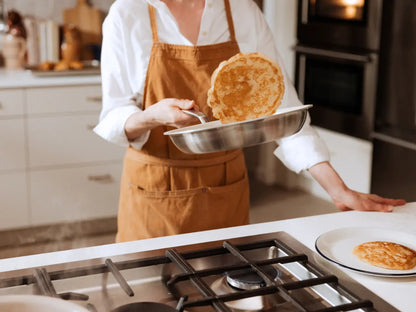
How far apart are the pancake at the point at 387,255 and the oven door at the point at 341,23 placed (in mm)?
1909

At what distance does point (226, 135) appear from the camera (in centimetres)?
102

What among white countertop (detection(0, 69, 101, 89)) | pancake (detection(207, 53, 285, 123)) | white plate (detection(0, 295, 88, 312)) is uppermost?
pancake (detection(207, 53, 285, 123))

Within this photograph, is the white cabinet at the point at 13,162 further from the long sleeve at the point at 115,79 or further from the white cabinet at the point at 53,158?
the long sleeve at the point at 115,79

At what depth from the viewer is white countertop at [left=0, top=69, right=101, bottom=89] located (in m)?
2.94

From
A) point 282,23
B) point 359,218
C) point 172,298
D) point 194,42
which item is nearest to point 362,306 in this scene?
point 172,298

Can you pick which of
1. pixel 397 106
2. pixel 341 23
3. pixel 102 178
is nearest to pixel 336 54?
pixel 341 23

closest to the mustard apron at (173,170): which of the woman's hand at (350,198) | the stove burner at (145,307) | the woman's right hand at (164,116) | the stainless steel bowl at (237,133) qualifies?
the woman's right hand at (164,116)

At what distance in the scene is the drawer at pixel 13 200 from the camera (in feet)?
9.83

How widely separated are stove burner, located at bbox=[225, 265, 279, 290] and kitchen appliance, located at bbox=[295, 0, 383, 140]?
2.02 m

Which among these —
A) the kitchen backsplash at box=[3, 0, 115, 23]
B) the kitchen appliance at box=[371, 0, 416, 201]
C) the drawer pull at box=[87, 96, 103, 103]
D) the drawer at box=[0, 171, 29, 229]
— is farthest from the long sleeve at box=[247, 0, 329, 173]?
the kitchen backsplash at box=[3, 0, 115, 23]

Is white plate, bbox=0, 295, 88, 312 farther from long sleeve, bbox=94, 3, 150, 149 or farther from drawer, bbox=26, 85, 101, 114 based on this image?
drawer, bbox=26, 85, 101, 114

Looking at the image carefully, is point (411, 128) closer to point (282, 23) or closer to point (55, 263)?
point (282, 23)

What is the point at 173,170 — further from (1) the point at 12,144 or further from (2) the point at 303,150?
(1) the point at 12,144

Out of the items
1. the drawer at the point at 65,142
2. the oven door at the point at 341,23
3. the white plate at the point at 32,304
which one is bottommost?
the drawer at the point at 65,142
